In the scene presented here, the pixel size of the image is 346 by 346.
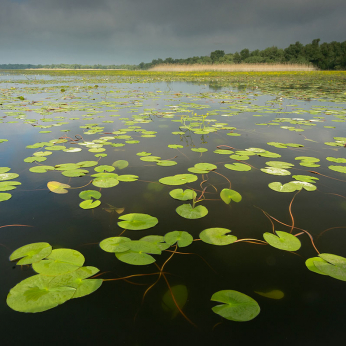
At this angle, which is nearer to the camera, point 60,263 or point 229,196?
point 60,263

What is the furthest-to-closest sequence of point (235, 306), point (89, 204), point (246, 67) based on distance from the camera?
point (246, 67)
point (89, 204)
point (235, 306)

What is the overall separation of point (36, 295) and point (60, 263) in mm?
127

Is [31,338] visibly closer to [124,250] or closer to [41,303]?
[41,303]

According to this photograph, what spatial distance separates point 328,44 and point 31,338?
1761 inches

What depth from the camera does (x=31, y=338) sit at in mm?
573

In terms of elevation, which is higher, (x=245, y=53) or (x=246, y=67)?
(x=245, y=53)

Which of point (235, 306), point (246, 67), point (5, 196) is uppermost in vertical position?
point (246, 67)

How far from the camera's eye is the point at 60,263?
30.9 inches

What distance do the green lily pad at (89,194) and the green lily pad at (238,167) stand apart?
0.97 m

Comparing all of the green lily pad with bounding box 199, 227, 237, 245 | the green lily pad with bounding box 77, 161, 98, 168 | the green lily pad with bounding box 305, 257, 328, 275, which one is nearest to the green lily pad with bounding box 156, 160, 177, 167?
the green lily pad with bounding box 77, 161, 98, 168

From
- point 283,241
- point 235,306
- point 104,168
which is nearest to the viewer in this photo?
point 235,306

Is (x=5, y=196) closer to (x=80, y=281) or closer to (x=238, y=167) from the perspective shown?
(x=80, y=281)

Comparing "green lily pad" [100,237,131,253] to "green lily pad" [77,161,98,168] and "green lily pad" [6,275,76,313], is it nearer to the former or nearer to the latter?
"green lily pad" [6,275,76,313]

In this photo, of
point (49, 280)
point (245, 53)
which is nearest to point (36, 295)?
point (49, 280)
